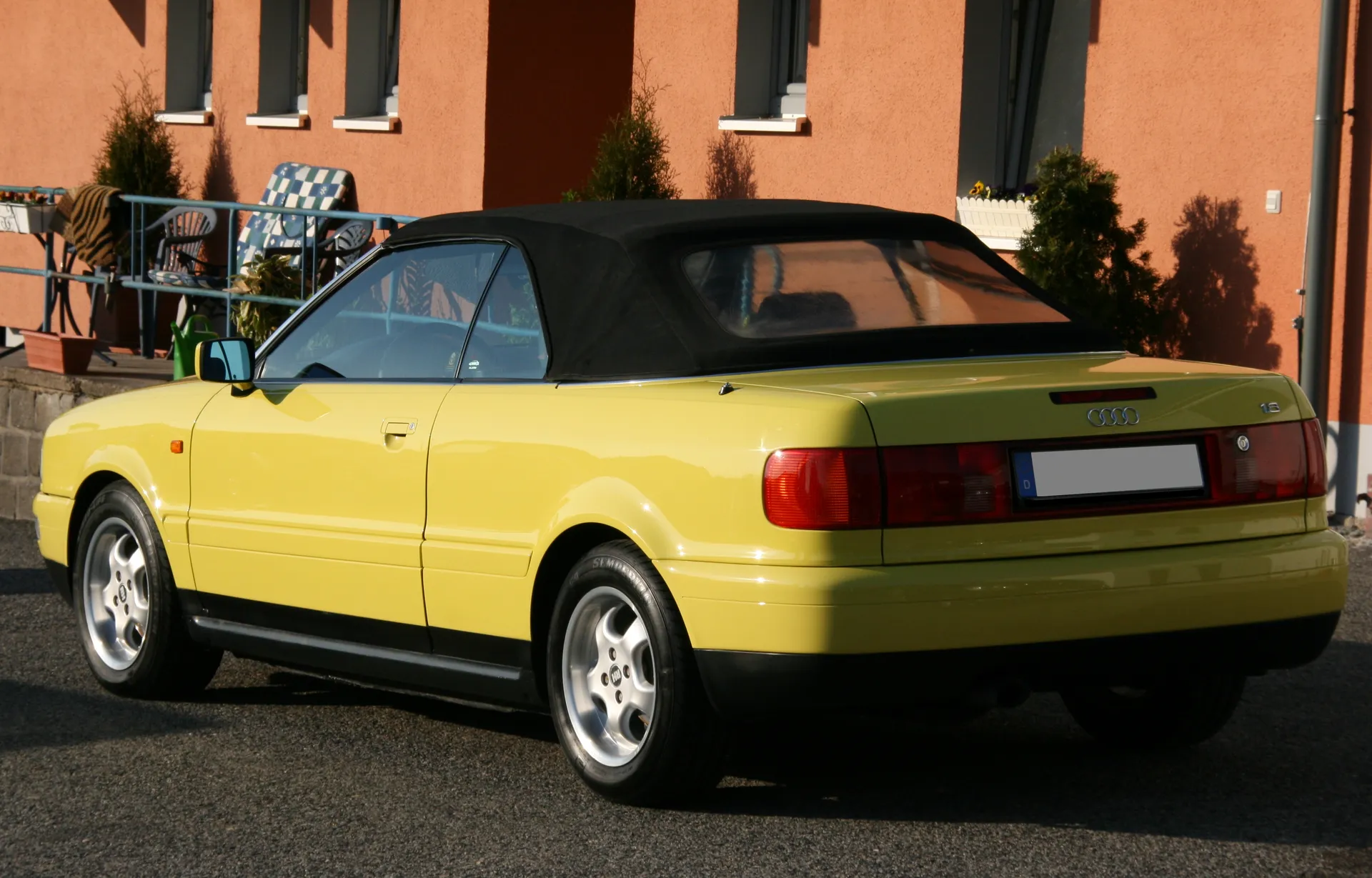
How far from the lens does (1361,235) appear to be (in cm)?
1084

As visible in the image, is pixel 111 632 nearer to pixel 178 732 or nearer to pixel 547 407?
pixel 178 732

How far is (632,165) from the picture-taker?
14719 mm

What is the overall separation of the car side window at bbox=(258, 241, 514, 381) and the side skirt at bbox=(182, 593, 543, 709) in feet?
2.56

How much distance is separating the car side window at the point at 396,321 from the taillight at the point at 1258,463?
82.1 inches

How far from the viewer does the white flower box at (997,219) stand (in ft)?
41.1

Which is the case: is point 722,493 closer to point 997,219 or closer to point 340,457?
point 340,457

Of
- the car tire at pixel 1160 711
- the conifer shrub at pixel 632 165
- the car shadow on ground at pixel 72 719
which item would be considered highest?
the conifer shrub at pixel 632 165

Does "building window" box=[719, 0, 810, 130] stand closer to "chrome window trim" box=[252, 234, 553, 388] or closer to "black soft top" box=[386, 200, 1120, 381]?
"chrome window trim" box=[252, 234, 553, 388]

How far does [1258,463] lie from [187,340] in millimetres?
8178

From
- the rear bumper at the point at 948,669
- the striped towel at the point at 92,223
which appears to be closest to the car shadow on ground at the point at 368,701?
the rear bumper at the point at 948,669

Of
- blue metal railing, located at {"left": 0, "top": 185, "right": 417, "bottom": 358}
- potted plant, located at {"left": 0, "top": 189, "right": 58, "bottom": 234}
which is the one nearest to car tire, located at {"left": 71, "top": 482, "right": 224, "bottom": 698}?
blue metal railing, located at {"left": 0, "top": 185, "right": 417, "bottom": 358}

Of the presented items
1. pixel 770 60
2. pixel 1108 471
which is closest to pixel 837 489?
pixel 1108 471

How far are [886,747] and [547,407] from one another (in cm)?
147

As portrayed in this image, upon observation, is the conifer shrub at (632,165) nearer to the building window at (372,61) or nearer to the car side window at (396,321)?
the building window at (372,61)
